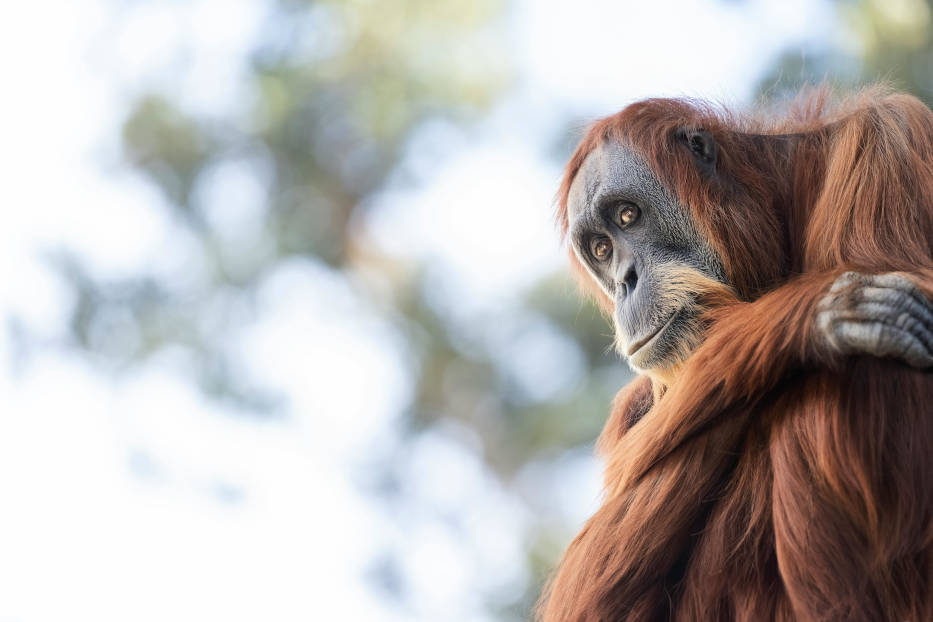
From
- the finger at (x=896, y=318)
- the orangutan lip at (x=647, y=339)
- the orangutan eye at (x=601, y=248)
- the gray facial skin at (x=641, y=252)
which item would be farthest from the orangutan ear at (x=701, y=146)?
the finger at (x=896, y=318)

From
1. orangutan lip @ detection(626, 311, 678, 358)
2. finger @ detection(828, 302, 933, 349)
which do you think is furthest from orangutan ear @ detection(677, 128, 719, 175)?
finger @ detection(828, 302, 933, 349)

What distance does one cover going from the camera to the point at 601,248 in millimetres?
3205

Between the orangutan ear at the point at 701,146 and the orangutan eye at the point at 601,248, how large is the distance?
0.38m

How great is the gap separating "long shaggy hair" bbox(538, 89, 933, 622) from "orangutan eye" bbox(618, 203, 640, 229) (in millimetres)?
147

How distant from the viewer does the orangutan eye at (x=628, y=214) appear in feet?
10.1

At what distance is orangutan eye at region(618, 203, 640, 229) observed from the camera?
309 cm

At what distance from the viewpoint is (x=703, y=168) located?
304 centimetres

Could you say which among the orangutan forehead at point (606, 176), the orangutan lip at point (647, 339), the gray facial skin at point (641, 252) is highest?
the orangutan forehead at point (606, 176)

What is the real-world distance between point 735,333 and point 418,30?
796 cm

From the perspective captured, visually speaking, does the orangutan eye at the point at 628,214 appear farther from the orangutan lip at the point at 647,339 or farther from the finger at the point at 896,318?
the finger at the point at 896,318

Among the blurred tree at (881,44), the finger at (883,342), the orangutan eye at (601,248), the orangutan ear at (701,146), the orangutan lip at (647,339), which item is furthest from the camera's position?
the blurred tree at (881,44)

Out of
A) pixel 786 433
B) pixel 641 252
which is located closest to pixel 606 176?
pixel 641 252

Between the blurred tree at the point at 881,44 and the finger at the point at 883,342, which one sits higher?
the blurred tree at the point at 881,44

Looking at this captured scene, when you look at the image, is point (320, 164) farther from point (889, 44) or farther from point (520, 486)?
point (889, 44)
